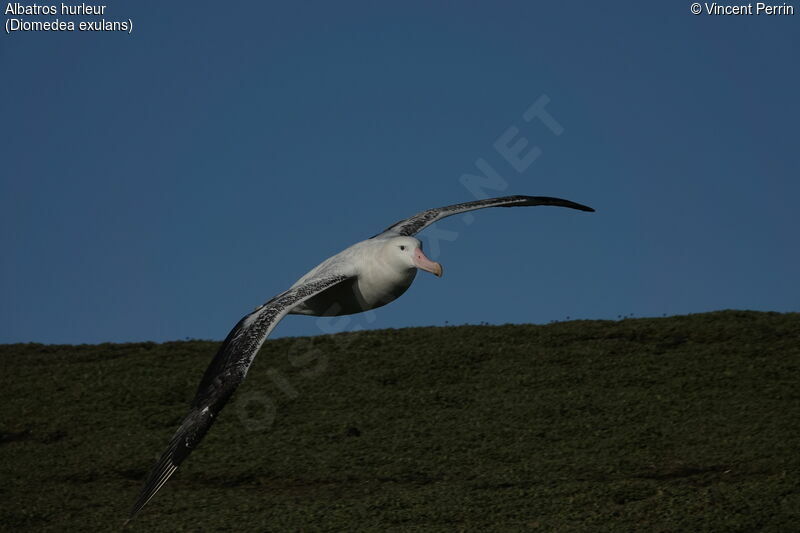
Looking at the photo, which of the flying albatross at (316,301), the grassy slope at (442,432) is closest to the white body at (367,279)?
the flying albatross at (316,301)

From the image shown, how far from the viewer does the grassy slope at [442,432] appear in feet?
39.8

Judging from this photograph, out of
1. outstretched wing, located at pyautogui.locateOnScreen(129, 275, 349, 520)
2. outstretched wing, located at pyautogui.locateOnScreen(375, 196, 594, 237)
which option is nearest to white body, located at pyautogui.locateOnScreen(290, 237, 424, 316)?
outstretched wing, located at pyautogui.locateOnScreen(129, 275, 349, 520)

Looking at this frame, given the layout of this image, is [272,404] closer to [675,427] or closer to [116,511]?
[116,511]

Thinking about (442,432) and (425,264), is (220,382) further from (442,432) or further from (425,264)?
(442,432)

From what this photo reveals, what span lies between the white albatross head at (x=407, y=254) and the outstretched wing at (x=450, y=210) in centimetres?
109

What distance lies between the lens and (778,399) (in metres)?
15.1

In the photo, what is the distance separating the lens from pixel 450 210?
9.90 metres

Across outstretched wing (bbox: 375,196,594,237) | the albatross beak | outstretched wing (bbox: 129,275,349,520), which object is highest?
outstretched wing (bbox: 375,196,594,237)

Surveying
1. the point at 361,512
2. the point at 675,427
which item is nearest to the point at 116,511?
the point at 361,512

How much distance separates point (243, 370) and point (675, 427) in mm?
9141

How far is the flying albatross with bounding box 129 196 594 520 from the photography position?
22.1 ft

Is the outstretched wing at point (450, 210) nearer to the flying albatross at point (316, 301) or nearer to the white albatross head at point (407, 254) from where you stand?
the flying albatross at point (316, 301)

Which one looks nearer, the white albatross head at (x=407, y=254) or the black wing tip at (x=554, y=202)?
the white albatross head at (x=407, y=254)

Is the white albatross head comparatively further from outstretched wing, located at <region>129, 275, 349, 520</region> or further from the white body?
outstretched wing, located at <region>129, 275, 349, 520</region>
